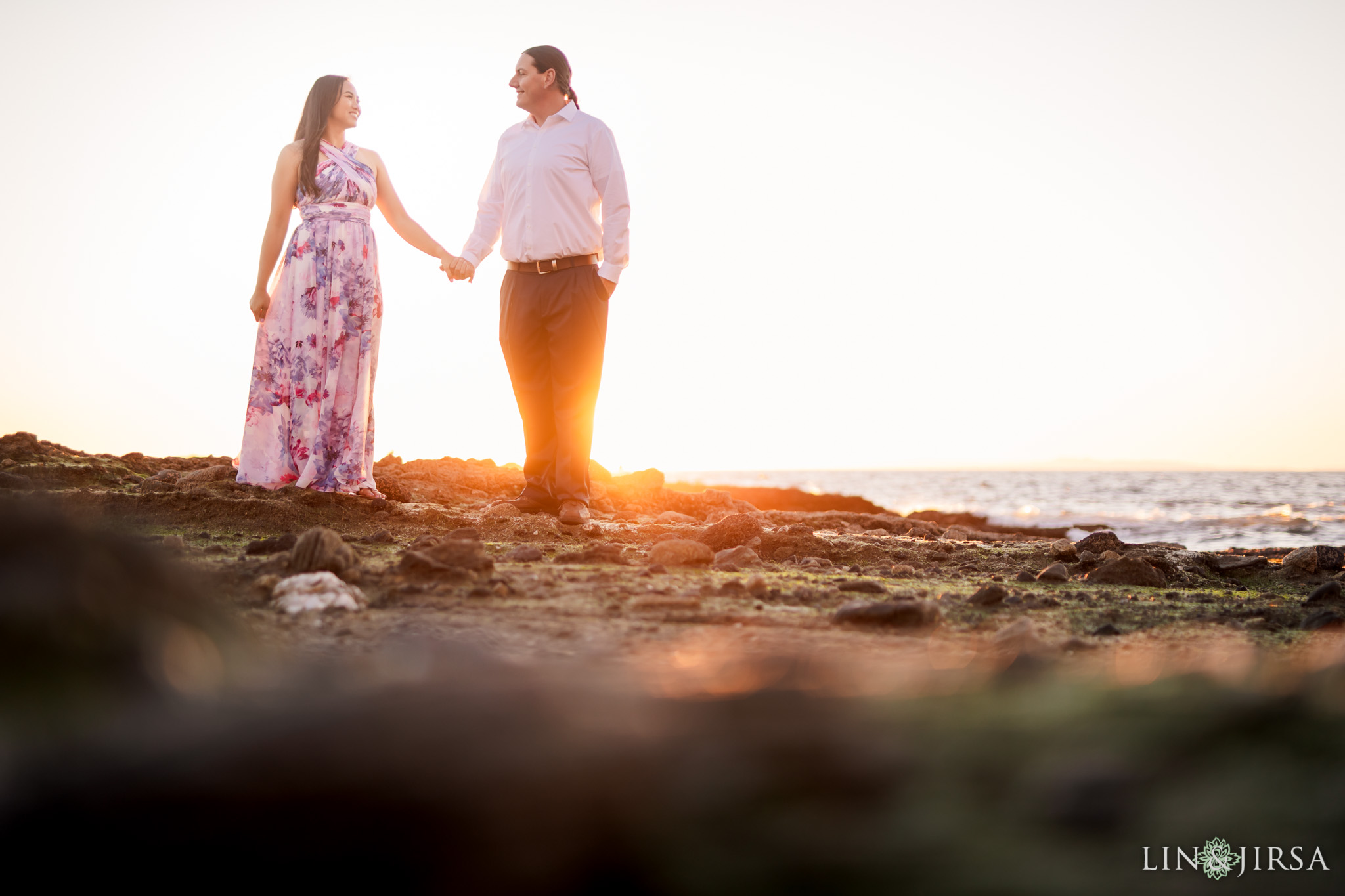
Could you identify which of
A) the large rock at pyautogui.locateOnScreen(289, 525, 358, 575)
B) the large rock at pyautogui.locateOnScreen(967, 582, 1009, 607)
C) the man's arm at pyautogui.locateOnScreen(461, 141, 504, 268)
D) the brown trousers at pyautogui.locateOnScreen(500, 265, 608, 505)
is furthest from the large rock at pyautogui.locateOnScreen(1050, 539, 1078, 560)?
the man's arm at pyautogui.locateOnScreen(461, 141, 504, 268)

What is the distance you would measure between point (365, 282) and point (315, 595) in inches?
136

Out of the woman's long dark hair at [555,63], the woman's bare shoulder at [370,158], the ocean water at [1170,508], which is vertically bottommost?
the ocean water at [1170,508]

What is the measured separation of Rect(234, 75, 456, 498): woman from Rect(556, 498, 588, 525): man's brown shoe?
1.21 m

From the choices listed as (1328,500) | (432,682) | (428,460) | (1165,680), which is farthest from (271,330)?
(1328,500)

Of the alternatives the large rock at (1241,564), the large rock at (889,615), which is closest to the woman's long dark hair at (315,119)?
the large rock at (889,615)

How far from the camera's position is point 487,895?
2.48 feet

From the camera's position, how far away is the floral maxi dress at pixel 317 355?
16.9 ft

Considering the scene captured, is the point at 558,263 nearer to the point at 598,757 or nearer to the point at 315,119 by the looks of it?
the point at 315,119

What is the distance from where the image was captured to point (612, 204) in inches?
205

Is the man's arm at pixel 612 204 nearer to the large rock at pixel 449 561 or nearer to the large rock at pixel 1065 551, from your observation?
the large rock at pixel 449 561

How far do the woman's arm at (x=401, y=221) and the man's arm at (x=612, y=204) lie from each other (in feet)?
3.50

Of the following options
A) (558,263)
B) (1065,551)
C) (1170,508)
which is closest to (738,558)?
(1065,551)

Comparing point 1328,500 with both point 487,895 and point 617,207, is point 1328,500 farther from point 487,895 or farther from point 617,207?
point 487,895

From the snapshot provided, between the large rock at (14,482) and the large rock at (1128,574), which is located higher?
the large rock at (14,482)
